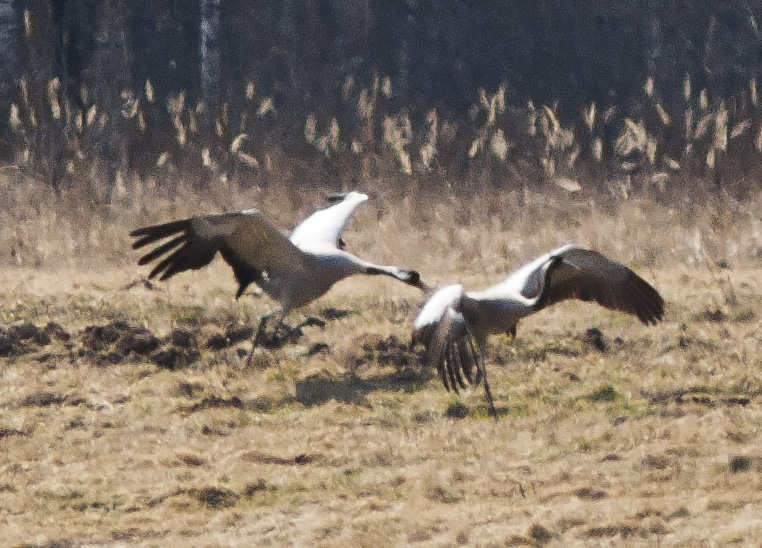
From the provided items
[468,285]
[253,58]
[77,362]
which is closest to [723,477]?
[77,362]

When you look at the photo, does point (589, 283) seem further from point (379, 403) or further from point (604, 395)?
point (379, 403)

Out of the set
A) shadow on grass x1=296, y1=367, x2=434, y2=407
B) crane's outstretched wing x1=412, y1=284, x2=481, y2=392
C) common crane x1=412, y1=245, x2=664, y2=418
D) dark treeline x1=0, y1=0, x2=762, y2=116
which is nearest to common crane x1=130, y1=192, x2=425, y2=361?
shadow on grass x1=296, y1=367, x2=434, y2=407

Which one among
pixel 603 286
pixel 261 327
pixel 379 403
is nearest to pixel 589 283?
pixel 603 286

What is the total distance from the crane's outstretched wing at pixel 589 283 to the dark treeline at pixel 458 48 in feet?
33.9

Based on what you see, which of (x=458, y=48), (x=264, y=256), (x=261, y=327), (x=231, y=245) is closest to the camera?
(x=231, y=245)

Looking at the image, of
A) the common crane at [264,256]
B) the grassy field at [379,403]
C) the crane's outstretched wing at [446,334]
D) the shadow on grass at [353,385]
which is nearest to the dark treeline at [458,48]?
the grassy field at [379,403]

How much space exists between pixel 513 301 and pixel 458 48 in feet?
40.8

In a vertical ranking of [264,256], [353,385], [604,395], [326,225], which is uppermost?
[326,225]

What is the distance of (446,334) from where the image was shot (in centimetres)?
575

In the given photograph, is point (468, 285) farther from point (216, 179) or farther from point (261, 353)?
point (216, 179)

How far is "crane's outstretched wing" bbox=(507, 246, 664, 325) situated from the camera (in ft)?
21.0

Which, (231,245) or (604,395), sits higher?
(231,245)

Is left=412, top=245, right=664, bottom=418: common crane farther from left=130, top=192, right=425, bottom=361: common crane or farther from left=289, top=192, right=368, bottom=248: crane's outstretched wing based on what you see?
left=289, top=192, right=368, bottom=248: crane's outstretched wing

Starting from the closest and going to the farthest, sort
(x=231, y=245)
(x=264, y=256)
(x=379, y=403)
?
(x=379, y=403), (x=231, y=245), (x=264, y=256)
